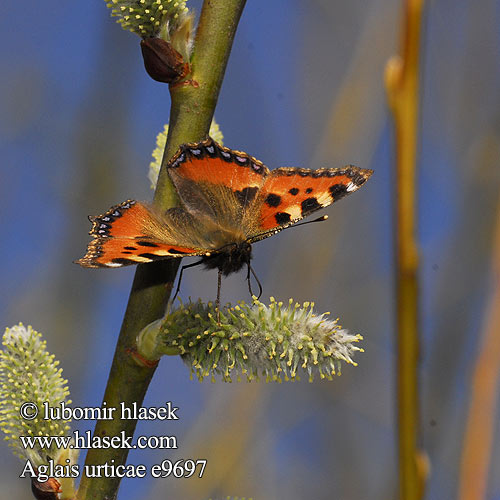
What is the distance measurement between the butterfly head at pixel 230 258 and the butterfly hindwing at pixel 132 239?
6 cm

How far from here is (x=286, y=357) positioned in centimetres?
114

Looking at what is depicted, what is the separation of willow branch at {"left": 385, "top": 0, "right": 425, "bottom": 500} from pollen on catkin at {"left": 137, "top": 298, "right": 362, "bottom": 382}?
0.58 metres

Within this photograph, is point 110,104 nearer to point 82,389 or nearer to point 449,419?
point 82,389

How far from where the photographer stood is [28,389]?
4.27 ft

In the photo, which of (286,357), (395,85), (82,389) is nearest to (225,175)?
(286,357)

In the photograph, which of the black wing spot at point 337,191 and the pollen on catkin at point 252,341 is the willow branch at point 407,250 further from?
the black wing spot at point 337,191

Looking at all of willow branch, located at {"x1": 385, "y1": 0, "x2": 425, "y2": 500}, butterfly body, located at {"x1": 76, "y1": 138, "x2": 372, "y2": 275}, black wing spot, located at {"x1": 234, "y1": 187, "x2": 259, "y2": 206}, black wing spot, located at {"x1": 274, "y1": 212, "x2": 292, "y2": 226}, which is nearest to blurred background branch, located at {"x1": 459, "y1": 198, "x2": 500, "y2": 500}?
willow branch, located at {"x1": 385, "y1": 0, "x2": 425, "y2": 500}

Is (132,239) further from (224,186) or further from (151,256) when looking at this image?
(224,186)

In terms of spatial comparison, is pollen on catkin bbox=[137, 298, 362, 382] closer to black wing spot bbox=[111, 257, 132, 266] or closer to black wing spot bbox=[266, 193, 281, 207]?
black wing spot bbox=[111, 257, 132, 266]

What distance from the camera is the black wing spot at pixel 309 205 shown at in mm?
1539

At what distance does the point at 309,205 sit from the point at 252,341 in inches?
19.7

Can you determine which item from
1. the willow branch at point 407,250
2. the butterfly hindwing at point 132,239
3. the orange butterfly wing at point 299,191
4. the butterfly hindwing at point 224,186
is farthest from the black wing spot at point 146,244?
the willow branch at point 407,250

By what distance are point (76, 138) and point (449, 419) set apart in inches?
103

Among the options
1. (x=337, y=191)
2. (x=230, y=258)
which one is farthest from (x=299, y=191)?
(x=230, y=258)
